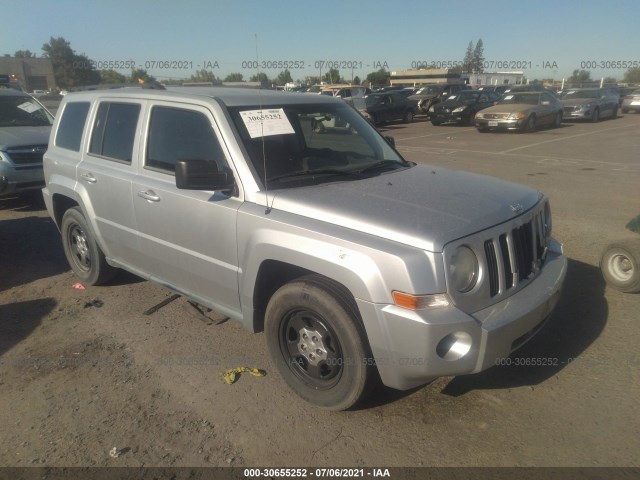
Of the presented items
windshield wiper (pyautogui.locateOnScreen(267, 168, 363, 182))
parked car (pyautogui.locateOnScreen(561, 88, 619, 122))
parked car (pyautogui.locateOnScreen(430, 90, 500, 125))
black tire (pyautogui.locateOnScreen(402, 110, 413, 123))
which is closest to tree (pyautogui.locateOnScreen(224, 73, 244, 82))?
windshield wiper (pyautogui.locateOnScreen(267, 168, 363, 182))

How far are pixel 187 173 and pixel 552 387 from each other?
8.87ft

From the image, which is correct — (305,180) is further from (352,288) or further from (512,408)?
(512,408)

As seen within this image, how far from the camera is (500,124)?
62.6ft

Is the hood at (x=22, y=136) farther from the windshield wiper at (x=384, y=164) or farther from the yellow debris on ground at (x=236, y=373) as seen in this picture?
the windshield wiper at (x=384, y=164)

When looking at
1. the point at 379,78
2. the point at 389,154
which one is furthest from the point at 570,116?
the point at 379,78

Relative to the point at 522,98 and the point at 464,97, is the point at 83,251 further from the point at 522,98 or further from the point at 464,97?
the point at 464,97

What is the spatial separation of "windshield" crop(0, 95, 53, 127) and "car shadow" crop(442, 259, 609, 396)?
29.4ft

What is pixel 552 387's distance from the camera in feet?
10.7

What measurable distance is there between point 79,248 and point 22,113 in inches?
217

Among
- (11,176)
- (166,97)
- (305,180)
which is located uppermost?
(166,97)

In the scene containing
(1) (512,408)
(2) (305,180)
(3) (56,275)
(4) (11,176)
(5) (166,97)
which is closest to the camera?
(1) (512,408)

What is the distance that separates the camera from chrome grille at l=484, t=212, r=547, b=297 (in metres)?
2.80

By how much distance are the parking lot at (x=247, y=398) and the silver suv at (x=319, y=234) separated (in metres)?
0.35

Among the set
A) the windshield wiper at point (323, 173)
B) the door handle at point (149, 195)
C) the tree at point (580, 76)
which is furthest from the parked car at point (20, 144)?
the tree at point (580, 76)
